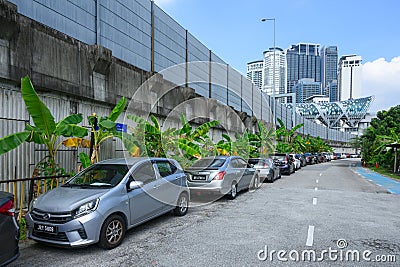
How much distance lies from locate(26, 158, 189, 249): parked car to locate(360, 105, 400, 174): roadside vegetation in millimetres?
25718

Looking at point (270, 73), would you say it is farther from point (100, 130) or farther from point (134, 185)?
point (134, 185)

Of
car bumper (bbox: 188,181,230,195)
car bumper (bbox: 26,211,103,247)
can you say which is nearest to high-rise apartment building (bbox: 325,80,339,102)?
car bumper (bbox: 188,181,230,195)

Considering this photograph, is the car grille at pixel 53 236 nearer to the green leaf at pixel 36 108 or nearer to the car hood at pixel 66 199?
the car hood at pixel 66 199

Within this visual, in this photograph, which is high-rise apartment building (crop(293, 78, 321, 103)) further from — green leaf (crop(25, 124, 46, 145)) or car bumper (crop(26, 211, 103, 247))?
car bumper (crop(26, 211, 103, 247))

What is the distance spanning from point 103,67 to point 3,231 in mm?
8003

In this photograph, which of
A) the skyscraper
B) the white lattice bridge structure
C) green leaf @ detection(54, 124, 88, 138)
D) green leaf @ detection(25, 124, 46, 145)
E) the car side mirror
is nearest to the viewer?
the car side mirror

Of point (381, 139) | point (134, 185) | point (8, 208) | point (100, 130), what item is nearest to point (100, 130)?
point (100, 130)

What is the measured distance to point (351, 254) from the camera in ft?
17.3

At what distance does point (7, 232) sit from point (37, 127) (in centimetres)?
416

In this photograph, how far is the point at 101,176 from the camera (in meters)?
6.44

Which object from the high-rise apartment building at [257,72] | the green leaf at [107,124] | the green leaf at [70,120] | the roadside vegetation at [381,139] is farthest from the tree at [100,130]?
the high-rise apartment building at [257,72]

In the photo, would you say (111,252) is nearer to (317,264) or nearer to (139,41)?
(317,264)

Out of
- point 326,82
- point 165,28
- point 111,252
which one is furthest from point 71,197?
point 326,82

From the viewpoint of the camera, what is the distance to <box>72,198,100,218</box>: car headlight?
5098mm
